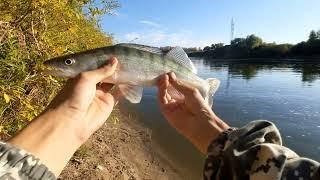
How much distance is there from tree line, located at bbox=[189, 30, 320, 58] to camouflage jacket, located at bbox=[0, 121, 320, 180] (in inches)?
3244

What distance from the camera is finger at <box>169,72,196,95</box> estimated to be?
3182mm

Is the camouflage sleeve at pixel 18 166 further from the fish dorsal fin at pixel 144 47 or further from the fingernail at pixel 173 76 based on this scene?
the fingernail at pixel 173 76

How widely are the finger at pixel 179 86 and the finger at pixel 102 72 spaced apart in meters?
0.50

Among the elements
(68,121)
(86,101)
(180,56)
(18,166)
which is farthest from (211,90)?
(18,166)

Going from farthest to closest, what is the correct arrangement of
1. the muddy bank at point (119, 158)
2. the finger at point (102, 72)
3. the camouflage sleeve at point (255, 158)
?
the muddy bank at point (119, 158), the finger at point (102, 72), the camouflage sleeve at point (255, 158)

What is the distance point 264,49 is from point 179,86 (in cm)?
9569

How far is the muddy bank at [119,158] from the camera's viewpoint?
6672 mm

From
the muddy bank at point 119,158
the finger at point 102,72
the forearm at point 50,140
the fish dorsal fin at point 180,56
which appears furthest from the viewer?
the muddy bank at point 119,158

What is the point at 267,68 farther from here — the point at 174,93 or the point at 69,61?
the point at 69,61

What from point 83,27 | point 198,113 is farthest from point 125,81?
point 83,27

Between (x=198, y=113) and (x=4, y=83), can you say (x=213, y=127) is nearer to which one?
(x=198, y=113)

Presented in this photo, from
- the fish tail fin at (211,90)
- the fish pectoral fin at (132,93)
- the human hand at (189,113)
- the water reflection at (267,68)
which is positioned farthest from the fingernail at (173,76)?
the water reflection at (267,68)

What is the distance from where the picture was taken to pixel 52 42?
17.7ft

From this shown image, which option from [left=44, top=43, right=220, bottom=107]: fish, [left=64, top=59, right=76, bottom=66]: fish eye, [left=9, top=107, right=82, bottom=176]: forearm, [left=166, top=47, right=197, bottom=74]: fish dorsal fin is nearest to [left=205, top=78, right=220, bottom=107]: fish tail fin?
[left=44, top=43, right=220, bottom=107]: fish
